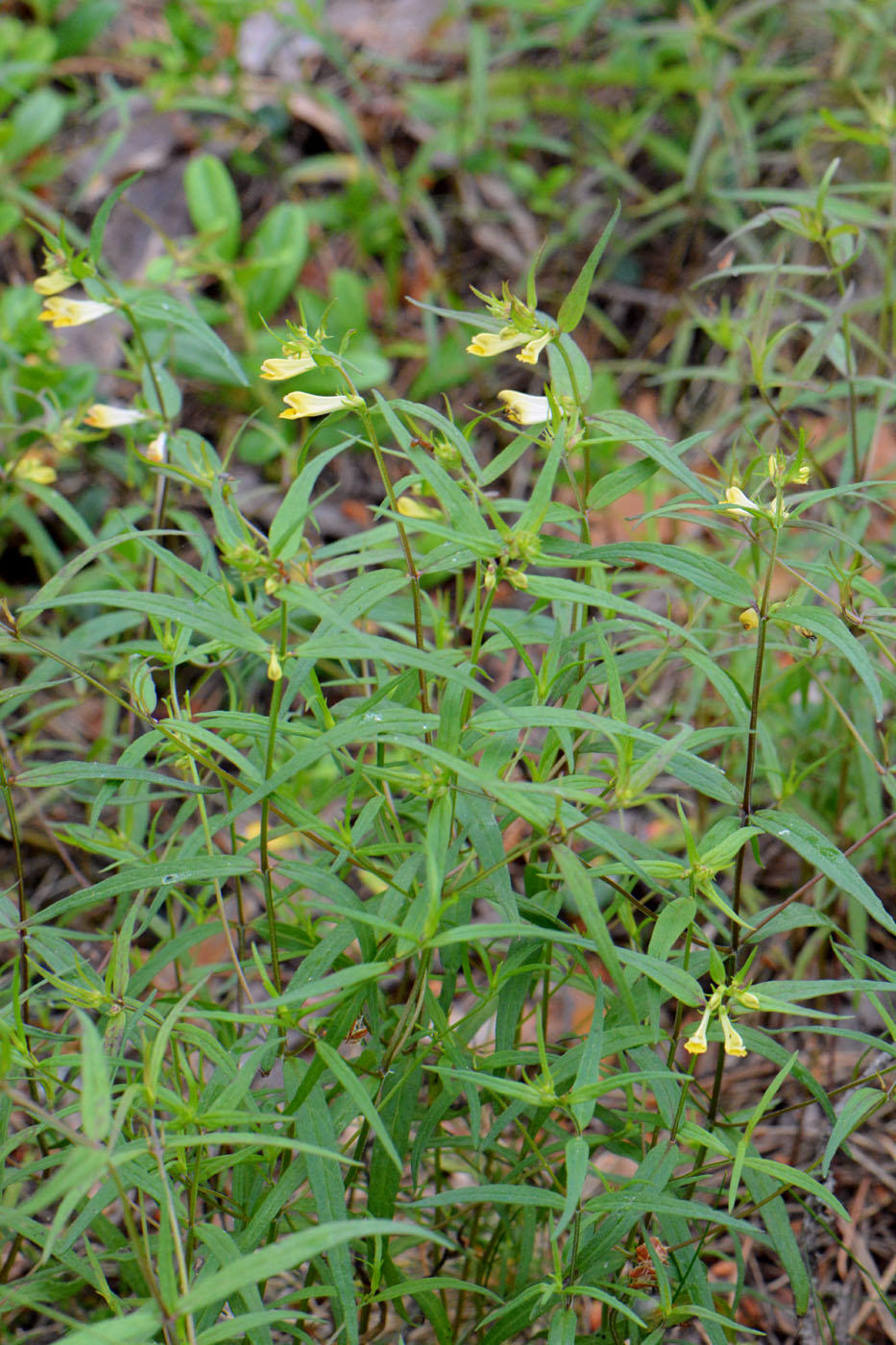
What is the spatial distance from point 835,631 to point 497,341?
488 millimetres

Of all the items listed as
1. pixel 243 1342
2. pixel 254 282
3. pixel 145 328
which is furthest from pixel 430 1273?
pixel 254 282

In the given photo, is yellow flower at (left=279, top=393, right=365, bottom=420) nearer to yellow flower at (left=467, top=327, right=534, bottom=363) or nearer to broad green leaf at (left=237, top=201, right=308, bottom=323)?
yellow flower at (left=467, top=327, right=534, bottom=363)

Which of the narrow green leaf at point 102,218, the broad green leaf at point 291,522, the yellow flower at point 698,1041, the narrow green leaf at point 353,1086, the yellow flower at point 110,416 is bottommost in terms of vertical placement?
the yellow flower at point 698,1041

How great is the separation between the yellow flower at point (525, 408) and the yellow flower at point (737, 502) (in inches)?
9.1

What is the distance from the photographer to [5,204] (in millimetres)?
2996

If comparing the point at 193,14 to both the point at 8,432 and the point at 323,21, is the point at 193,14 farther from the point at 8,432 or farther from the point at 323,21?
the point at 8,432

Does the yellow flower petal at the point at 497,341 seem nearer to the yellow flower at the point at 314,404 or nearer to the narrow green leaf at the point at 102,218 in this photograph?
the yellow flower at the point at 314,404

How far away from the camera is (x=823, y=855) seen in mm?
1212

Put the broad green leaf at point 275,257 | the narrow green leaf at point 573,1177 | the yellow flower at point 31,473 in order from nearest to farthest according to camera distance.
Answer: the narrow green leaf at point 573,1177, the yellow flower at point 31,473, the broad green leaf at point 275,257

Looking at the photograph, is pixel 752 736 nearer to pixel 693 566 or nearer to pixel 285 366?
pixel 693 566

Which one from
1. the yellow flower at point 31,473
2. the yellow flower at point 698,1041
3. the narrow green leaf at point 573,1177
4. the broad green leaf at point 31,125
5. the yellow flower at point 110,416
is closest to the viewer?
the narrow green leaf at point 573,1177

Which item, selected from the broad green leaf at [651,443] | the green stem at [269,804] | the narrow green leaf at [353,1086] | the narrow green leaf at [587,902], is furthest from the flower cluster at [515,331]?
the narrow green leaf at [353,1086]

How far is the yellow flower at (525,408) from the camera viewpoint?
1296mm

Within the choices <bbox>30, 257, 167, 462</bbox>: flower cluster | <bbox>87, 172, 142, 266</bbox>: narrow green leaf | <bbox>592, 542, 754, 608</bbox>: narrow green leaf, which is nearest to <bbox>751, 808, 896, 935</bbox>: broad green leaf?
<bbox>592, 542, 754, 608</bbox>: narrow green leaf
